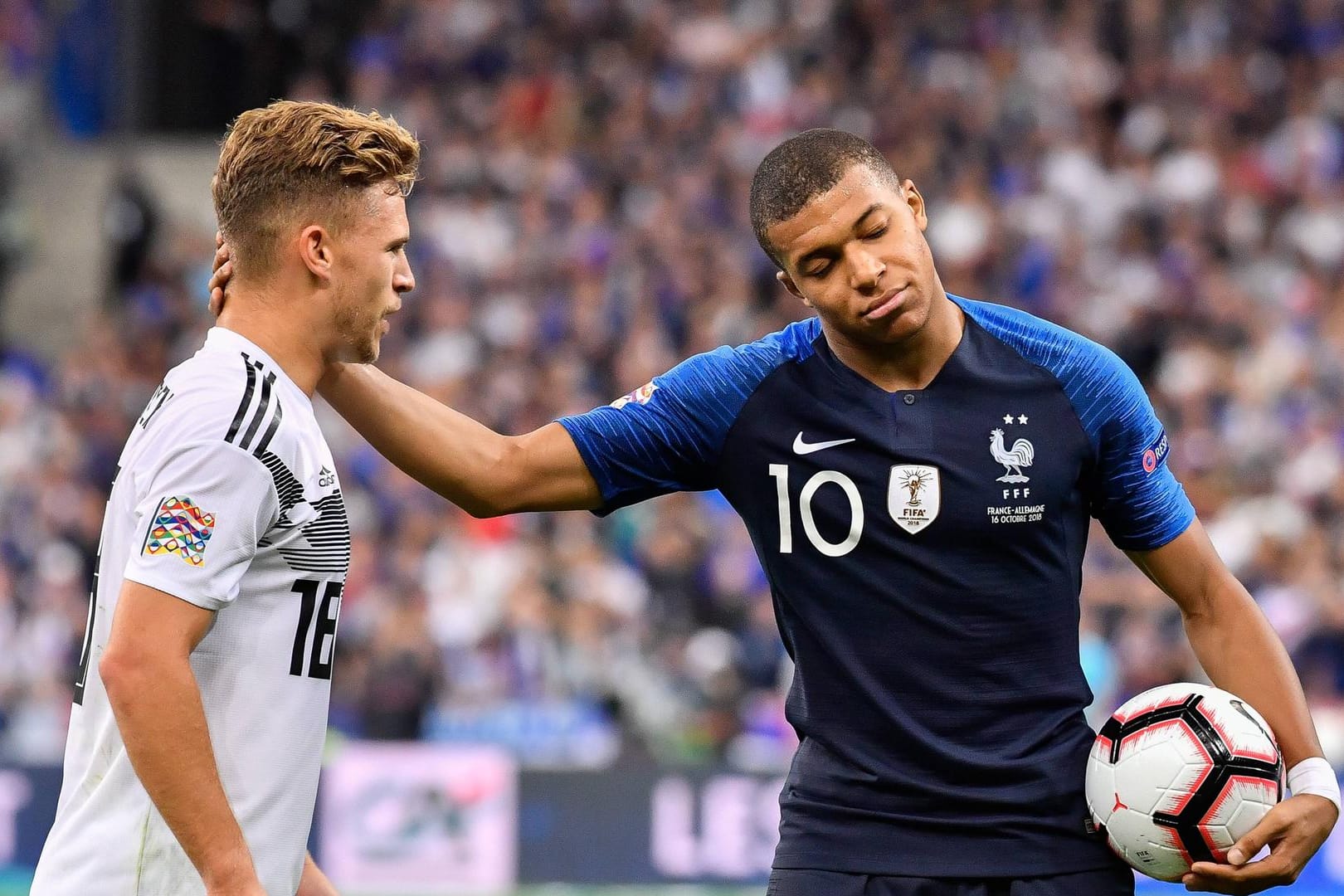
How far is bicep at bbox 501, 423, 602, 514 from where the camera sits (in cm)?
397

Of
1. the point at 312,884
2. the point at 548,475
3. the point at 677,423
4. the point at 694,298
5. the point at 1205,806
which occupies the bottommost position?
the point at 312,884

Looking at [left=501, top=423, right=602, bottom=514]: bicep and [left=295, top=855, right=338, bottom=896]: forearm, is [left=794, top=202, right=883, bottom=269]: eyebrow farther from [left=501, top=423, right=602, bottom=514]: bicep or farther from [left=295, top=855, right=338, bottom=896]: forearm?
[left=295, top=855, right=338, bottom=896]: forearm

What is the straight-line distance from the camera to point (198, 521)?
297 centimetres

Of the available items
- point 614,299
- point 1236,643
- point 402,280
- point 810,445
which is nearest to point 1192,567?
point 1236,643

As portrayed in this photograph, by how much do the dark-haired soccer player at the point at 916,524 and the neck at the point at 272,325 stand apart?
564 mm

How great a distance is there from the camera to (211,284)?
135 inches

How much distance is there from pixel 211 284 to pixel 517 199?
42.6 ft

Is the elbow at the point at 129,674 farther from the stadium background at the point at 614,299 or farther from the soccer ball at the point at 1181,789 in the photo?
the stadium background at the point at 614,299

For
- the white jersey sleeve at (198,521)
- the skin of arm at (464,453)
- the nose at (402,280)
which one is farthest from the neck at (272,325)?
the skin of arm at (464,453)

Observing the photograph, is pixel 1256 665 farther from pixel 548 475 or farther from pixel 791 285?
pixel 548 475

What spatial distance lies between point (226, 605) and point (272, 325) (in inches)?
22.7

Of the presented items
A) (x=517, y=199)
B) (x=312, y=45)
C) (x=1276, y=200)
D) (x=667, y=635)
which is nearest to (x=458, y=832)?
(x=667, y=635)

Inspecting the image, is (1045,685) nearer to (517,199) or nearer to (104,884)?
(104,884)

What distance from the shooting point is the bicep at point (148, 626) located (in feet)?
9.52
